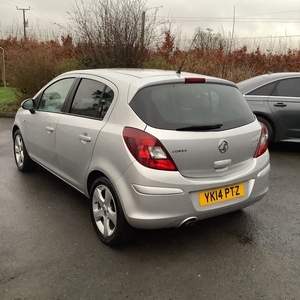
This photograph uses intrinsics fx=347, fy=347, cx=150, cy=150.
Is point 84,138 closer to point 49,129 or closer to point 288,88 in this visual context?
point 49,129

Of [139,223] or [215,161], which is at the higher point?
[215,161]

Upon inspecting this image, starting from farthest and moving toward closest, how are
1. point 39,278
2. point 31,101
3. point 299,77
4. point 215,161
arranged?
point 299,77
point 31,101
point 215,161
point 39,278

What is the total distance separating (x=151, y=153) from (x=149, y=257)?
955 millimetres

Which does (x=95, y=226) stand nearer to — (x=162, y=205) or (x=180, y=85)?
(x=162, y=205)

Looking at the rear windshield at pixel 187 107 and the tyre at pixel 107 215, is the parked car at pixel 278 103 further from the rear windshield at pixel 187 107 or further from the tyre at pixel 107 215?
the tyre at pixel 107 215

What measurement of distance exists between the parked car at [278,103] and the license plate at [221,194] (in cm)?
410

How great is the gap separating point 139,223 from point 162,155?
0.60 m

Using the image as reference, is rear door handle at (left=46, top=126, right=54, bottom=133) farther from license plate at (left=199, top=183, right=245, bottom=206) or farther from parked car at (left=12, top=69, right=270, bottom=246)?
license plate at (left=199, top=183, right=245, bottom=206)

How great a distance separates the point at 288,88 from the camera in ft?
22.7

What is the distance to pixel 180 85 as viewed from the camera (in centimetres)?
322

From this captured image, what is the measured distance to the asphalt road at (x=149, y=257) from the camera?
8.57 feet

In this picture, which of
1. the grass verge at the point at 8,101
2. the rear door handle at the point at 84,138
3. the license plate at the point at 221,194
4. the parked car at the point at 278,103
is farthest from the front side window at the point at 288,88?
the grass verge at the point at 8,101

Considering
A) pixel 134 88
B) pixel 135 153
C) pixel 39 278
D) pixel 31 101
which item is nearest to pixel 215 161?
pixel 135 153

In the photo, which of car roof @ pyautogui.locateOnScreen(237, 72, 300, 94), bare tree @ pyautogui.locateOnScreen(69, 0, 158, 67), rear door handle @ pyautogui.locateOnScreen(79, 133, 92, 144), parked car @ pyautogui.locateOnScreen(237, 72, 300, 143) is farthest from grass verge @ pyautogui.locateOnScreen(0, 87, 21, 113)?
rear door handle @ pyautogui.locateOnScreen(79, 133, 92, 144)
